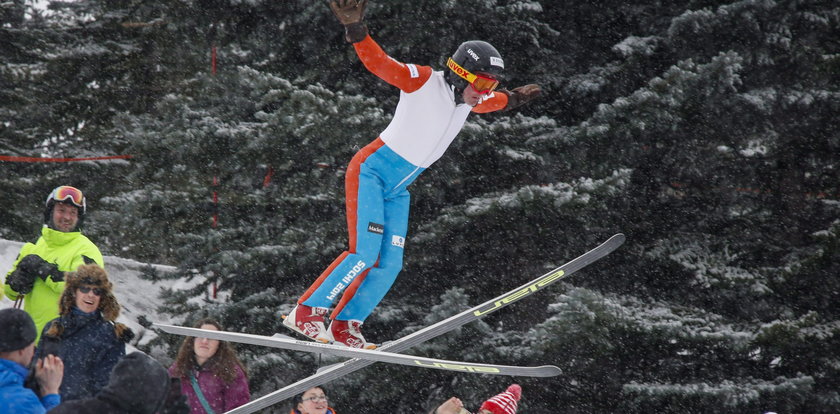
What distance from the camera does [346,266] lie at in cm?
539

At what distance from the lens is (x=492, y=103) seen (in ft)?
18.9

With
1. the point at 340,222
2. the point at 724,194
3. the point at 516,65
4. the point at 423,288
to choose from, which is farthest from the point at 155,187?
the point at 724,194

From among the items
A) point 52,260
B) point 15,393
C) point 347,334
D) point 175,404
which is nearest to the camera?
point 15,393

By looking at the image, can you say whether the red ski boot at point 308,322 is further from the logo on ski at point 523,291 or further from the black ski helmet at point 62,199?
the black ski helmet at point 62,199

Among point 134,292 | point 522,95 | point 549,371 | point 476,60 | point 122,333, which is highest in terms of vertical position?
point 476,60

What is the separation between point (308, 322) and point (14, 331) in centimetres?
204

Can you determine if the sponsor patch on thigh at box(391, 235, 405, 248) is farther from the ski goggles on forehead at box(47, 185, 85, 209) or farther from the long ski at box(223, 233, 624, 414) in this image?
the ski goggles on forehead at box(47, 185, 85, 209)

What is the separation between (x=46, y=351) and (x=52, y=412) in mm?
1408

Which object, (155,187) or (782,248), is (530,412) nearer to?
(782,248)

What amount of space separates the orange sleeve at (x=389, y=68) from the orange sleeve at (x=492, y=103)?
54cm

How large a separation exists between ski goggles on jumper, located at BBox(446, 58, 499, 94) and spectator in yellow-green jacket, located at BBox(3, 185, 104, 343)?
245 centimetres

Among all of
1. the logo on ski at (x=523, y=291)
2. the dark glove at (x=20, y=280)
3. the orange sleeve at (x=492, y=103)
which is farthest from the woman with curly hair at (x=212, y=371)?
the orange sleeve at (x=492, y=103)

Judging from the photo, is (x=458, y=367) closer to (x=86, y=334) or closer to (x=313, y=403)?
(x=313, y=403)

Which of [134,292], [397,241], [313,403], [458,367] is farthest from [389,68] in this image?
[134,292]
